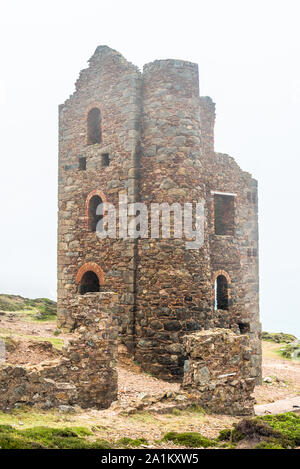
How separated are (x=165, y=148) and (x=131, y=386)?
8.14 meters

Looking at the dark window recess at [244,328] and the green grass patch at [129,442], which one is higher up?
the dark window recess at [244,328]

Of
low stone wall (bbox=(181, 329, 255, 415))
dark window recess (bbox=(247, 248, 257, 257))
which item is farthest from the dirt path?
dark window recess (bbox=(247, 248, 257, 257))

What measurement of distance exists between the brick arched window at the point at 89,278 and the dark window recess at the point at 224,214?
5632 mm

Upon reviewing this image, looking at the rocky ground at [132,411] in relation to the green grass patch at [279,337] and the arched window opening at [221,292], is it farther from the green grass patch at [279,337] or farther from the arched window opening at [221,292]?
the green grass patch at [279,337]

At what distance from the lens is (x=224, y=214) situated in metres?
21.2

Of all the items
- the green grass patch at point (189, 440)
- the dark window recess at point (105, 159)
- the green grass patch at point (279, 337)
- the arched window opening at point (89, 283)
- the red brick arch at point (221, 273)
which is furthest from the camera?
the green grass patch at point (279, 337)

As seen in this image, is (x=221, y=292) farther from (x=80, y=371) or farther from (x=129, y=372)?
(x=80, y=371)

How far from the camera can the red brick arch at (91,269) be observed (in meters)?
18.2

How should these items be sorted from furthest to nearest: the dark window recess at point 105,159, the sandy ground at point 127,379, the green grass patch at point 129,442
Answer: the dark window recess at point 105,159 < the sandy ground at point 127,379 < the green grass patch at point 129,442

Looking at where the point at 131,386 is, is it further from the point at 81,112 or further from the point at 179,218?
the point at 81,112

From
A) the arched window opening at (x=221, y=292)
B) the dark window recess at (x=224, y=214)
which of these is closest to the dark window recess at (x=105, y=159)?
the dark window recess at (x=224, y=214)

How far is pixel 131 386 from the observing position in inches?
555

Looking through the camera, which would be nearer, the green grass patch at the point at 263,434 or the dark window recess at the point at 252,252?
the green grass patch at the point at 263,434
